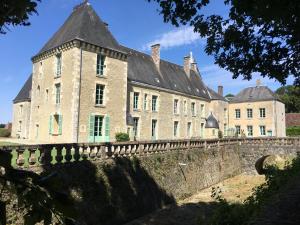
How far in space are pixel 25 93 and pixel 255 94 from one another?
78.9 ft

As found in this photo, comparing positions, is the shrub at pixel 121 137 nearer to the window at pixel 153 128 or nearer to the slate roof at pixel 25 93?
the window at pixel 153 128

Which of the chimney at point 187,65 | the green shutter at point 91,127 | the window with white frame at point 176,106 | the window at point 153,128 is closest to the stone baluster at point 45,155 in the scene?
the green shutter at point 91,127

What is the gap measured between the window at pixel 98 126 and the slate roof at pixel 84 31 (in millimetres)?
4416

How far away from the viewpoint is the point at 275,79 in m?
5.60

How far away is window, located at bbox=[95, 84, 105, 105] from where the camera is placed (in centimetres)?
1867

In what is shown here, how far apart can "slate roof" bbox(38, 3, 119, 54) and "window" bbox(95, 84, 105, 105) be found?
8.16ft

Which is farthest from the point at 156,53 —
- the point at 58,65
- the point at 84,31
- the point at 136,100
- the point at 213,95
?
the point at 58,65

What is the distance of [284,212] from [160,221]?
5.75 metres

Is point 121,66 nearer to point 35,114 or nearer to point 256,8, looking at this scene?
point 35,114

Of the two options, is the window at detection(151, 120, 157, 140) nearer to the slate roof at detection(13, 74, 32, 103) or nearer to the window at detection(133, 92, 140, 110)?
the window at detection(133, 92, 140, 110)

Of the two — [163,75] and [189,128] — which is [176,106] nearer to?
[189,128]

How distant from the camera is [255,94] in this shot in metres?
35.0

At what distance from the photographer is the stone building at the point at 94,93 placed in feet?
58.0

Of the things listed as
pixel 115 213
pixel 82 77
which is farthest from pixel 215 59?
pixel 82 77
